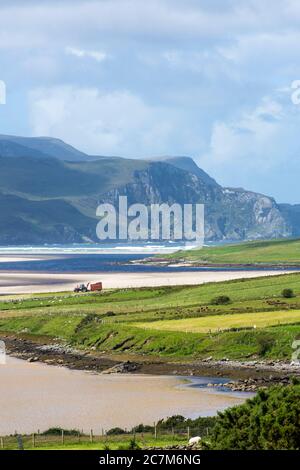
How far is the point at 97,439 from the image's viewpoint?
178 feet

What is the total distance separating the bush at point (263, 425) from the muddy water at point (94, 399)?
718 inches

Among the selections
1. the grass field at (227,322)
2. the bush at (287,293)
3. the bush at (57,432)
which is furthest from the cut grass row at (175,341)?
the bush at (57,432)

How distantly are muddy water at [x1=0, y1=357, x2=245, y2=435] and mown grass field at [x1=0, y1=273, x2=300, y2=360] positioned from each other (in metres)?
9.89

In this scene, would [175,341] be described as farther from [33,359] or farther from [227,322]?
[33,359]

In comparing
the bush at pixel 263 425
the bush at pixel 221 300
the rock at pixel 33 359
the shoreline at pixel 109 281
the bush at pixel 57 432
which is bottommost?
the bush at pixel 57 432

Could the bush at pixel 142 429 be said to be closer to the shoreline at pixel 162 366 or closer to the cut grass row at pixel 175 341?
the shoreline at pixel 162 366

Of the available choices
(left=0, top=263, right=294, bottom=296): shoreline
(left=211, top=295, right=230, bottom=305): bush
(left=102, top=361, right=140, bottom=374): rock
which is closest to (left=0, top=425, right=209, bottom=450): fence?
(left=102, top=361, right=140, bottom=374): rock

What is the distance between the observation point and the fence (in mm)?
51969

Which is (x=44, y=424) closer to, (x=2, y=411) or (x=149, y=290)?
(x=2, y=411)

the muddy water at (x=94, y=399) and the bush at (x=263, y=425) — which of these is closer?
the bush at (x=263, y=425)

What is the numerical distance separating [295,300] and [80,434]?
205 feet

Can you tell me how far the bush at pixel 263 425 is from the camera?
38.8 metres

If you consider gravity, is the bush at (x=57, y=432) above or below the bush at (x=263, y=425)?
below
